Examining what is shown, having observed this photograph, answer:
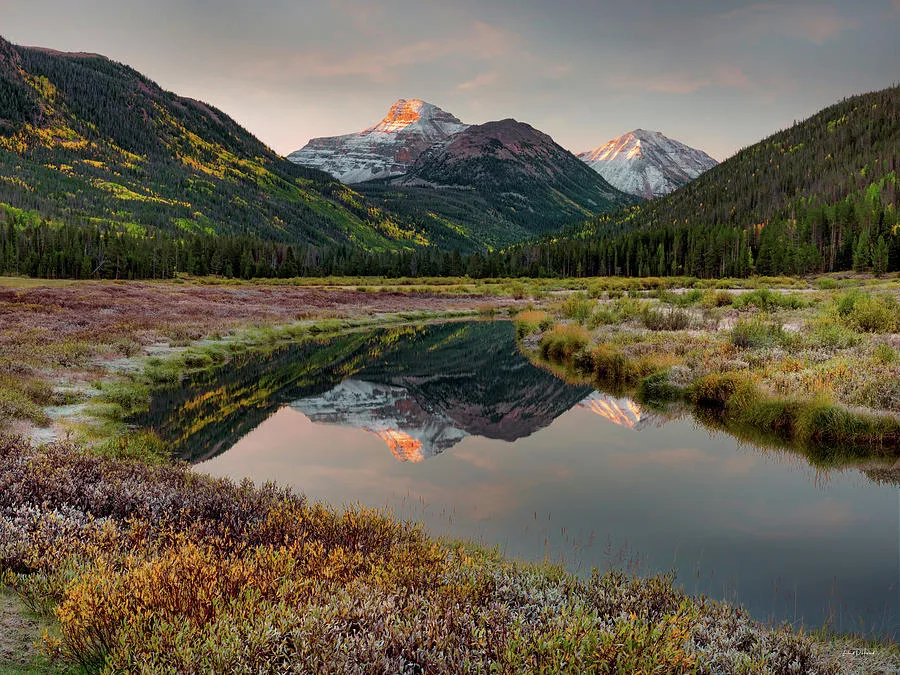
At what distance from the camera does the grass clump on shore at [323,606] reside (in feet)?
14.5

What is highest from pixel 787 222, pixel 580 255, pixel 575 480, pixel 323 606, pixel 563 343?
pixel 787 222

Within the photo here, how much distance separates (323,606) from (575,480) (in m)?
8.48

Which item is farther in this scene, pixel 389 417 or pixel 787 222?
pixel 787 222

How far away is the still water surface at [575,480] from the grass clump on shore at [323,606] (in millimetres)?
1897

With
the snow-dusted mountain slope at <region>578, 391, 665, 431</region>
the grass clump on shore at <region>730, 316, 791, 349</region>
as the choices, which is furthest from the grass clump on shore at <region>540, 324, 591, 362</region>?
the snow-dusted mountain slope at <region>578, 391, 665, 431</region>

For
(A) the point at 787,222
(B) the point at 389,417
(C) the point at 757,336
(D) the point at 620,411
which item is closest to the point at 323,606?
(B) the point at 389,417

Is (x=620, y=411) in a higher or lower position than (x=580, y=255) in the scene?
lower

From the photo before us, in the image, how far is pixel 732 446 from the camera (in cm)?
1430

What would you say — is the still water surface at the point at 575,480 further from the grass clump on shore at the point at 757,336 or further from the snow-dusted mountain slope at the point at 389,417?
the grass clump on shore at the point at 757,336

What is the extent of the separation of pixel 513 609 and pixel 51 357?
23155mm

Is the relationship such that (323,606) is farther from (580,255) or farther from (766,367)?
(580,255)

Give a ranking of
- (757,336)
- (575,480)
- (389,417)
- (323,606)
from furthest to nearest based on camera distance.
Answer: (757,336) → (389,417) → (575,480) → (323,606)

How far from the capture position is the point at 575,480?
41.2 ft

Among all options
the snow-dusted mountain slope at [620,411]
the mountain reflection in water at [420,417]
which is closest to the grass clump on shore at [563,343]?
the snow-dusted mountain slope at [620,411]
